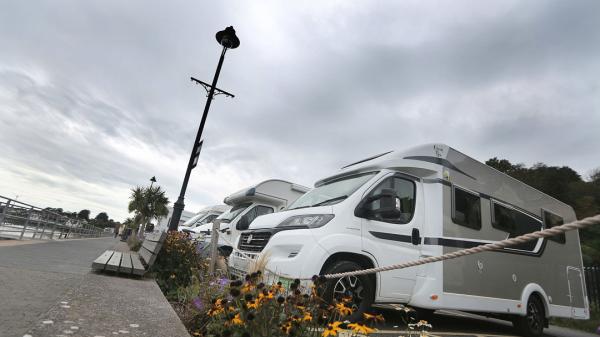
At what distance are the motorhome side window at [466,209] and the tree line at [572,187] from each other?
17578mm

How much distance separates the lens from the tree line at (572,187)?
20188 mm

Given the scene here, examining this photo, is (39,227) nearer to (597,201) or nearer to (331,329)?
(331,329)

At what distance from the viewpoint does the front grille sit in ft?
16.3

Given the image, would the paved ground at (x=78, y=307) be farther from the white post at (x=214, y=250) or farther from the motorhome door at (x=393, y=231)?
the motorhome door at (x=393, y=231)

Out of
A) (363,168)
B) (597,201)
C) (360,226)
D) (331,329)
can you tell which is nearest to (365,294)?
(360,226)

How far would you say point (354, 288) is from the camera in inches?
170

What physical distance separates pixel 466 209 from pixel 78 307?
5433 mm

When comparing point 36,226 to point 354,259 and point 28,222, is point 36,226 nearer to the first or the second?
point 28,222

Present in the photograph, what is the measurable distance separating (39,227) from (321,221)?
36.5 ft

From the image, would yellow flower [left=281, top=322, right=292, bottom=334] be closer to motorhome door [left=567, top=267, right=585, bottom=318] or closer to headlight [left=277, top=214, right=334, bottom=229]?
headlight [left=277, top=214, right=334, bottom=229]

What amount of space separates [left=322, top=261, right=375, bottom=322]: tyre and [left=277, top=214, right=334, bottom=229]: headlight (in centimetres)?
54

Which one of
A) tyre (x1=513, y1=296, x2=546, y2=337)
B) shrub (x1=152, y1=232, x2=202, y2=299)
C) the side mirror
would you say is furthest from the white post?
tyre (x1=513, y1=296, x2=546, y2=337)

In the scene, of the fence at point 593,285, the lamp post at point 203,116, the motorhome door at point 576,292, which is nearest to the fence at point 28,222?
the lamp post at point 203,116

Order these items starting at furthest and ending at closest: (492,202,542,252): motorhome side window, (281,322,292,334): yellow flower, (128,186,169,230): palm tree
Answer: (128,186,169,230): palm tree, (492,202,542,252): motorhome side window, (281,322,292,334): yellow flower
